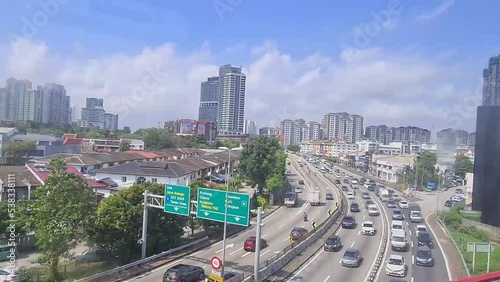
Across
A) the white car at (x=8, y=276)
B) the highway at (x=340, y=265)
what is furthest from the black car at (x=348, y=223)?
the white car at (x=8, y=276)

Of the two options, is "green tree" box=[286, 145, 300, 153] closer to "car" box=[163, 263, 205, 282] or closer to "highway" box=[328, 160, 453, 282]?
"highway" box=[328, 160, 453, 282]

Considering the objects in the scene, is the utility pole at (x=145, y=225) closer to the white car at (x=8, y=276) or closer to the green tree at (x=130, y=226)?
the green tree at (x=130, y=226)

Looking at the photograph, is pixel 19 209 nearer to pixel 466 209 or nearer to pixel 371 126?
pixel 466 209

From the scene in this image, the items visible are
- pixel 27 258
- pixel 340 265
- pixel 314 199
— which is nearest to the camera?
pixel 27 258

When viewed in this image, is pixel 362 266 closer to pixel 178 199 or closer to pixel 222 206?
pixel 222 206

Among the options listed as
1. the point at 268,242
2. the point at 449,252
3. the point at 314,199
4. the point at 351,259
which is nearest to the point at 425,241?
the point at 449,252

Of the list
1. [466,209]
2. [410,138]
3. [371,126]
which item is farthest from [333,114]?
[466,209]

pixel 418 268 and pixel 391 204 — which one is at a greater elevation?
pixel 418 268
